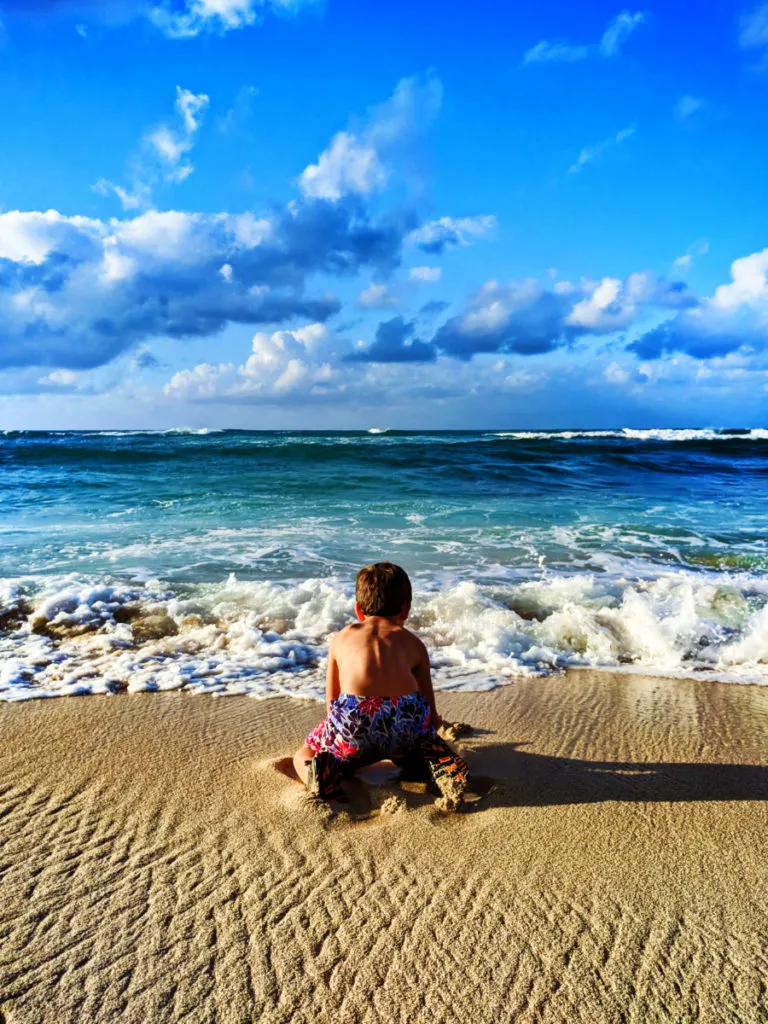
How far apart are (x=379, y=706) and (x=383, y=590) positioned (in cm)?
52

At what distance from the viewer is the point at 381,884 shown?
7.44ft

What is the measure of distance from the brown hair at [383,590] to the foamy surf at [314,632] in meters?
1.49

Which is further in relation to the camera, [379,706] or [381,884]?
[379,706]

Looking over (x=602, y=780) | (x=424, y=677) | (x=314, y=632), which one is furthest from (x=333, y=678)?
(x=314, y=632)

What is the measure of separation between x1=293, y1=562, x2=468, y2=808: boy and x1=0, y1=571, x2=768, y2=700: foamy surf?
1381mm

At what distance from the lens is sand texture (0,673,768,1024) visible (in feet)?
5.94

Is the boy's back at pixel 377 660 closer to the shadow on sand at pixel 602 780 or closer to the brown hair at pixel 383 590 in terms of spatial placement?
the brown hair at pixel 383 590

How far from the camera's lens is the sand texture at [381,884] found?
1811 millimetres

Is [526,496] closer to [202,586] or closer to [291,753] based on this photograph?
[202,586]

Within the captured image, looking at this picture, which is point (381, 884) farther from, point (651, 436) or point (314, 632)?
point (651, 436)

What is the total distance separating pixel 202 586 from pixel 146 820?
418cm

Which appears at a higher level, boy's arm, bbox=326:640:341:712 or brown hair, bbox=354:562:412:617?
brown hair, bbox=354:562:412:617

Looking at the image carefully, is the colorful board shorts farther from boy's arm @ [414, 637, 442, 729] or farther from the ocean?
the ocean

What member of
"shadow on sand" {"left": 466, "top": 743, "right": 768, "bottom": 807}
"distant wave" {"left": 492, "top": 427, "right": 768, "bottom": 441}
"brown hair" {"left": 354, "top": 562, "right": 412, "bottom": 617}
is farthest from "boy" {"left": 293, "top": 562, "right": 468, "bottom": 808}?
"distant wave" {"left": 492, "top": 427, "right": 768, "bottom": 441}
